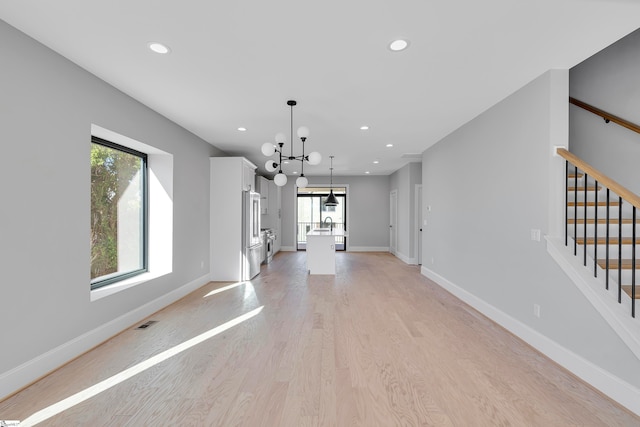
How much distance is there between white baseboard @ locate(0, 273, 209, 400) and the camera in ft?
6.61

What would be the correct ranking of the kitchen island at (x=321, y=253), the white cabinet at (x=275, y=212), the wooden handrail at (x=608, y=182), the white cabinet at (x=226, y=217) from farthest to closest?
the white cabinet at (x=275, y=212)
the kitchen island at (x=321, y=253)
the white cabinet at (x=226, y=217)
the wooden handrail at (x=608, y=182)

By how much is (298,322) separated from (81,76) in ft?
10.6

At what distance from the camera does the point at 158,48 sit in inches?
90.0

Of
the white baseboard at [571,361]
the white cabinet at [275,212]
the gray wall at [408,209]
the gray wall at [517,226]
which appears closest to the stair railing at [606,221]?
the gray wall at [517,226]

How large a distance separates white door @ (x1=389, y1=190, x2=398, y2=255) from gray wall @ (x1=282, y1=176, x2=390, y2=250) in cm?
17

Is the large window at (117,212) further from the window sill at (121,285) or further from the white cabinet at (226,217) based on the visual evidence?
the white cabinet at (226,217)

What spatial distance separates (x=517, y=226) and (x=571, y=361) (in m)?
1.28

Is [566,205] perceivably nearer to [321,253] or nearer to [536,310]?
[536,310]

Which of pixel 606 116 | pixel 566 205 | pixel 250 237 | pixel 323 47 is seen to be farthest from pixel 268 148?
pixel 606 116

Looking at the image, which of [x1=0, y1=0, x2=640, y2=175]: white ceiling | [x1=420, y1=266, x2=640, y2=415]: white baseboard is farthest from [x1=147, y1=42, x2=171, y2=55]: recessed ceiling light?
[x1=420, y1=266, x2=640, y2=415]: white baseboard

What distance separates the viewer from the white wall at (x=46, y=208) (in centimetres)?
202

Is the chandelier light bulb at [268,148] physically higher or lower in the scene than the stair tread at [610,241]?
higher

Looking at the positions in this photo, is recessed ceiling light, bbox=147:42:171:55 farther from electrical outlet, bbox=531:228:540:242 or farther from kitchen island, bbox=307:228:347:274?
kitchen island, bbox=307:228:347:274

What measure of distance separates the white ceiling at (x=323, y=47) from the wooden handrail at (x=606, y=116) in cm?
79
